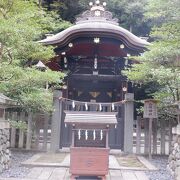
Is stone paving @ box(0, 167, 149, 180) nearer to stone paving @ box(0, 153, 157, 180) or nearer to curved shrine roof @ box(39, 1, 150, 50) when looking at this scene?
stone paving @ box(0, 153, 157, 180)

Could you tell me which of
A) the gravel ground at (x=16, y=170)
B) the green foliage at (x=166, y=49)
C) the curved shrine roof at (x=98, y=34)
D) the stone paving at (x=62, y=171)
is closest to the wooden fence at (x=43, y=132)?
the gravel ground at (x=16, y=170)

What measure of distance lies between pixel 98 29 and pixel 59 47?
1661mm

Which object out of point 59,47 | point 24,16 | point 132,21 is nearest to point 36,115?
point 59,47

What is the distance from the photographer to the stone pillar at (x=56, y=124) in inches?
405

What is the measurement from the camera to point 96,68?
12.4 metres

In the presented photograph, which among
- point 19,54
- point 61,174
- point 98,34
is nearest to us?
point 61,174

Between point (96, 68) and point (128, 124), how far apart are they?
2.97 metres

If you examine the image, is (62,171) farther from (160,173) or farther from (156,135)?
(156,135)

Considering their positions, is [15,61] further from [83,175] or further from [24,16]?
[83,175]

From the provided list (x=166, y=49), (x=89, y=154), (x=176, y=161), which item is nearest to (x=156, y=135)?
(x=176, y=161)

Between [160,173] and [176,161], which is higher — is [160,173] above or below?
below

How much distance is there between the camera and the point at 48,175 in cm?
663

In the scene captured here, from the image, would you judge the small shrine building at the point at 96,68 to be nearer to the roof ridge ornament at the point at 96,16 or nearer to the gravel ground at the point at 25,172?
the roof ridge ornament at the point at 96,16

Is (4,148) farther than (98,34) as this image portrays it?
No
